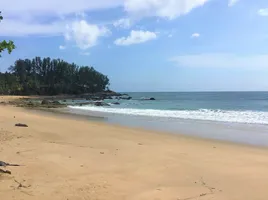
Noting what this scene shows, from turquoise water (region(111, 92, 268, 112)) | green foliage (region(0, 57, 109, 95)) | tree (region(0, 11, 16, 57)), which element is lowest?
turquoise water (region(111, 92, 268, 112))

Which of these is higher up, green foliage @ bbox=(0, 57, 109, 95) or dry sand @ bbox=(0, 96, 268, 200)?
green foliage @ bbox=(0, 57, 109, 95)

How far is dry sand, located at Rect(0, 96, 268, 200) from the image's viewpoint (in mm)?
5426

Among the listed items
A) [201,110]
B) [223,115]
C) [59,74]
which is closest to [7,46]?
[223,115]

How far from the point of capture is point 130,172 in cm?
695

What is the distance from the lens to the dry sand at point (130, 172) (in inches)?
214

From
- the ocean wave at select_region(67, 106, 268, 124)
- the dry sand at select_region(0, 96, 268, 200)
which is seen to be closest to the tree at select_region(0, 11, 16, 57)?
the dry sand at select_region(0, 96, 268, 200)

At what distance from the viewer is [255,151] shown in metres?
10.5

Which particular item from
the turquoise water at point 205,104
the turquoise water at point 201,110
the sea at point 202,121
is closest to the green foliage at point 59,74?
the turquoise water at point 205,104

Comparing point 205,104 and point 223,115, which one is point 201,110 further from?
point 205,104

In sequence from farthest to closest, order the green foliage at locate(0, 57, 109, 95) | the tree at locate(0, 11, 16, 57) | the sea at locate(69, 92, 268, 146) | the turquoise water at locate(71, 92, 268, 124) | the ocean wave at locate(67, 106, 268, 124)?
the green foliage at locate(0, 57, 109, 95) < the turquoise water at locate(71, 92, 268, 124) < the ocean wave at locate(67, 106, 268, 124) < the sea at locate(69, 92, 268, 146) < the tree at locate(0, 11, 16, 57)

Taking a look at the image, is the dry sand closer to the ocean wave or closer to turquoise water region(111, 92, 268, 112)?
the ocean wave

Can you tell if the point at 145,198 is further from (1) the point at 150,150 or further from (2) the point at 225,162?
(1) the point at 150,150

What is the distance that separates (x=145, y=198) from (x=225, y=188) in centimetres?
164

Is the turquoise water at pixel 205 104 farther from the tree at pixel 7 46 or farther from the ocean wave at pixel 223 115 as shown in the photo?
the tree at pixel 7 46
